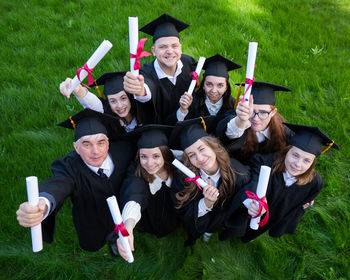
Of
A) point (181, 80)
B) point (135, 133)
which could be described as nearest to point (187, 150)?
point (135, 133)

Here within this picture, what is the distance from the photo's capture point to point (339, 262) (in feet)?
11.3

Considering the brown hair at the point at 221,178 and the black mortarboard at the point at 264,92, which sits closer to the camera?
the brown hair at the point at 221,178

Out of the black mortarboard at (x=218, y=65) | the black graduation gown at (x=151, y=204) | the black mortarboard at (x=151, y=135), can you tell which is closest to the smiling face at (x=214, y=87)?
the black mortarboard at (x=218, y=65)

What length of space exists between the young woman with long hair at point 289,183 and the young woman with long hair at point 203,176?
0.15 metres

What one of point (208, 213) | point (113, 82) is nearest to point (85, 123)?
point (113, 82)

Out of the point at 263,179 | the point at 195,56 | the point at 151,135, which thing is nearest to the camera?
the point at 263,179

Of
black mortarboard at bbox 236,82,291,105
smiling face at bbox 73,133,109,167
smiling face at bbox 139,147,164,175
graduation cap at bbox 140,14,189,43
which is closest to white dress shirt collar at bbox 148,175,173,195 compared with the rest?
smiling face at bbox 139,147,164,175

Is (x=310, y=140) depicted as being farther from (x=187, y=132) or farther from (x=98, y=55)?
(x=98, y=55)

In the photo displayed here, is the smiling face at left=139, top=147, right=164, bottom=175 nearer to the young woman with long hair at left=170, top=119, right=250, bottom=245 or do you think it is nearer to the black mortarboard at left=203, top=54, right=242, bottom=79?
the young woman with long hair at left=170, top=119, right=250, bottom=245

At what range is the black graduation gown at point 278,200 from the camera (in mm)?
3125

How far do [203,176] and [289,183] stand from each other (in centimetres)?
96

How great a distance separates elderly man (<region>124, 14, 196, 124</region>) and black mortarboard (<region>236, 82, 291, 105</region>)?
0.81 metres

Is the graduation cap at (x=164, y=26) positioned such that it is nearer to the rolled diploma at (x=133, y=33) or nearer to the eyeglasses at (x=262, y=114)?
the rolled diploma at (x=133, y=33)

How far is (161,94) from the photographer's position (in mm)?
4023
